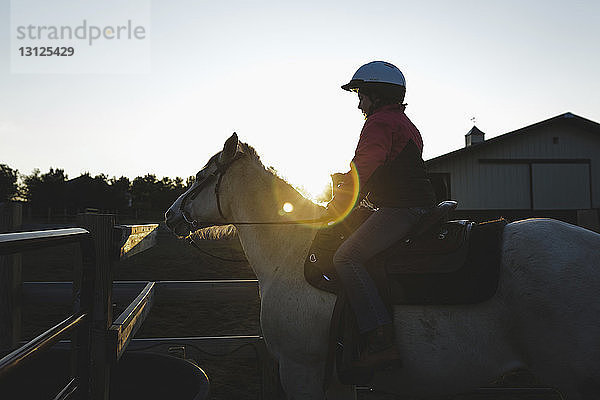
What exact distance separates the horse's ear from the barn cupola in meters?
29.4

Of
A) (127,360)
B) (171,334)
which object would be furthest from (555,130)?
(127,360)

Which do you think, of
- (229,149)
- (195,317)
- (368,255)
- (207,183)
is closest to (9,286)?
(207,183)

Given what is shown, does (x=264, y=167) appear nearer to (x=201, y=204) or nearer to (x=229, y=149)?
(x=229, y=149)

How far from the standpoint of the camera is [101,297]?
2.66 meters

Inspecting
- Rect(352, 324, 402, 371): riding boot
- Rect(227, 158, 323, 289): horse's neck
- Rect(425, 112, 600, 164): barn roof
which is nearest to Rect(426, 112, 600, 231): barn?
Rect(425, 112, 600, 164): barn roof

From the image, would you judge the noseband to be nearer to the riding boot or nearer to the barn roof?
the riding boot

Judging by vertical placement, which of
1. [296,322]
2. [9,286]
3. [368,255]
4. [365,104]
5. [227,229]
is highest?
[365,104]

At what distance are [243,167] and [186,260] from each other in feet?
51.1

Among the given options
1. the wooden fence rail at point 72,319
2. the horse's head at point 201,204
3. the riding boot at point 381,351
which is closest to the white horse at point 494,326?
the riding boot at point 381,351

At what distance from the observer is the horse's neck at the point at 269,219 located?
3416mm

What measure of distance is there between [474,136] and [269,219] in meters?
30.2

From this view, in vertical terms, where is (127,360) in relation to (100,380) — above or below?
below

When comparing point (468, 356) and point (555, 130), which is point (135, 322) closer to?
point (468, 356)

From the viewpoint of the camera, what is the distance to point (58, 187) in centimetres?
7044
